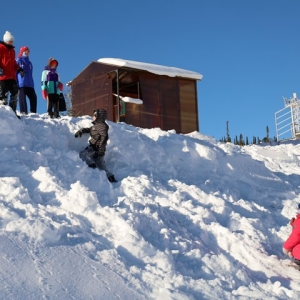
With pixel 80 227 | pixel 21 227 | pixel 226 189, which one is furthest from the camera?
pixel 226 189

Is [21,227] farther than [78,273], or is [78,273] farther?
[21,227]

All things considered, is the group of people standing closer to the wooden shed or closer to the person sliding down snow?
the person sliding down snow

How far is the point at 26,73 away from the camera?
387 inches

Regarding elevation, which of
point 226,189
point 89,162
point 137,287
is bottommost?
point 137,287

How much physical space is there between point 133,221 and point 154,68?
9.76m

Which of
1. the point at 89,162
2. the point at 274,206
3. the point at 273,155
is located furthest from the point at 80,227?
the point at 273,155

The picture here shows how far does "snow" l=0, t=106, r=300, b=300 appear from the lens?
495cm

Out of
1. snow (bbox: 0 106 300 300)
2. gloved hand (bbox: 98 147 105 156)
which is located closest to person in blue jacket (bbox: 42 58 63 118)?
snow (bbox: 0 106 300 300)

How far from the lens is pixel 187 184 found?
850cm

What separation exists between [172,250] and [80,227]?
122 cm

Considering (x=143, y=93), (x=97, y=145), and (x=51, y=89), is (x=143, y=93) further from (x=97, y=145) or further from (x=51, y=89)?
(x=97, y=145)

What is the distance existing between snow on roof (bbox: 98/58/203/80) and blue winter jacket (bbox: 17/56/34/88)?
492 cm

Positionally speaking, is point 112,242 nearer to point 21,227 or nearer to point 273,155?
point 21,227

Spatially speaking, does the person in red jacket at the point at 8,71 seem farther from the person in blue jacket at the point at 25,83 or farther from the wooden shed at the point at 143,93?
the wooden shed at the point at 143,93
